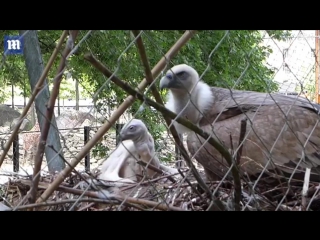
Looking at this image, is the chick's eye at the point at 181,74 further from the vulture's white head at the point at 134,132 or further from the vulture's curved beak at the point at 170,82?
the vulture's white head at the point at 134,132

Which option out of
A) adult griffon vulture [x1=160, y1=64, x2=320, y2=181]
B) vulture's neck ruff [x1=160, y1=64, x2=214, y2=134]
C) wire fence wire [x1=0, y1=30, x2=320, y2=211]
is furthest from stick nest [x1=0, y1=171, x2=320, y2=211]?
vulture's neck ruff [x1=160, y1=64, x2=214, y2=134]

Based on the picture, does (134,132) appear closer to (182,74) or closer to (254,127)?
(182,74)

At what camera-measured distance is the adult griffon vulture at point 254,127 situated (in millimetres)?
2180

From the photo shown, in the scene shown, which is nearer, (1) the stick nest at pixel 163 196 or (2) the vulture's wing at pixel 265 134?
(1) the stick nest at pixel 163 196

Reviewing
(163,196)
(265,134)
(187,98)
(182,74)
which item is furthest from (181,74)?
(163,196)

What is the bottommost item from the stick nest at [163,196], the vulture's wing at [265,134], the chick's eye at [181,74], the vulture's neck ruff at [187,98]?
the stick nest at [163,196]

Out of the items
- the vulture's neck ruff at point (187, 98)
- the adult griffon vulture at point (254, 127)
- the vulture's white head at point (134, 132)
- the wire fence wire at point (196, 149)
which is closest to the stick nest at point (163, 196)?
the wire fence wire at point (196, 149)

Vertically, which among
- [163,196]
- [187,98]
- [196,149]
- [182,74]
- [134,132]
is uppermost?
[182,74]

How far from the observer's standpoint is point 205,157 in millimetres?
2234

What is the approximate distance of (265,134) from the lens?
2.28m

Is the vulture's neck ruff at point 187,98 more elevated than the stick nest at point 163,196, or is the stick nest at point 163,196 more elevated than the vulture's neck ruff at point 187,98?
the vulture's neck ruff at point 187,98

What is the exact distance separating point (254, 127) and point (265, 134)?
2.5 inches
